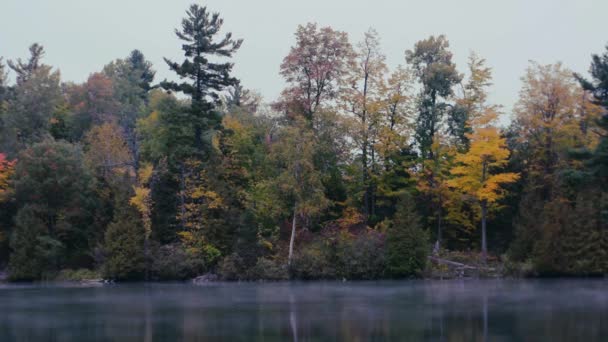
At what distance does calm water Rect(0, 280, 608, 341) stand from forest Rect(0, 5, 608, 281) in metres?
6.69

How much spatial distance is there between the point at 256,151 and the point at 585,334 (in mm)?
39116

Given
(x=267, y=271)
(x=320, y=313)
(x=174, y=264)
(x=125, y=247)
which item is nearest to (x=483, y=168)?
(x=267, y=271)

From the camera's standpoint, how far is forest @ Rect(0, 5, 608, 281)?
1860 inches

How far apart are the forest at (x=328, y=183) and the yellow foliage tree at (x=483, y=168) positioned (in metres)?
0.12

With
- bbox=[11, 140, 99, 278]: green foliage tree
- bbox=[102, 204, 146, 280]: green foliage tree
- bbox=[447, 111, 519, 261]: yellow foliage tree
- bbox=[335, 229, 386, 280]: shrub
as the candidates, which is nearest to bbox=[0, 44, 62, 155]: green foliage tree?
bbox=[11, 140, 99, 278]: green foliage tree

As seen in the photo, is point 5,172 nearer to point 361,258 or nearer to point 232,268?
point 232,268

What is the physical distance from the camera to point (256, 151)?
5691 centimetres

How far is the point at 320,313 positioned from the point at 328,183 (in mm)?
27814

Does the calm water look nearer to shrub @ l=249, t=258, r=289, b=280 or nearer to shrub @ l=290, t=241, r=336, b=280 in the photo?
shrub @ l=290, t=241, r=336, b=280

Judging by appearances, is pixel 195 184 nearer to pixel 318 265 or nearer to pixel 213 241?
pixel 213 241

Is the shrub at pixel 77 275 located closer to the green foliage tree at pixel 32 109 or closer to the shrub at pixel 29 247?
the shrub at pixel 29 247

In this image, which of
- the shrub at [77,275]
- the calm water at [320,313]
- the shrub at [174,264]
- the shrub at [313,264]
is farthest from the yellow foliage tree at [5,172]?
the shrub at [313,264]

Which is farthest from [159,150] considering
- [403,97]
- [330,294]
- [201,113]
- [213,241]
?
[330,294]

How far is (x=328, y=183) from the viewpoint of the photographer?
178 feet
